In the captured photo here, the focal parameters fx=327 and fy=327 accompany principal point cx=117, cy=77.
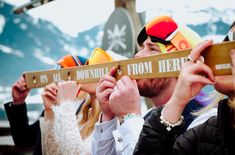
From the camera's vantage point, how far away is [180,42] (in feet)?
4.22

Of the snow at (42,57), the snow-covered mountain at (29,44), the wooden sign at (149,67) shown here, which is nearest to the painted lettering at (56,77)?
the wooden sign at (149,67)

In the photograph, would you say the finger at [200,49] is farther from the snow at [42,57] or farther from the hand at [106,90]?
the snow at [42,57]

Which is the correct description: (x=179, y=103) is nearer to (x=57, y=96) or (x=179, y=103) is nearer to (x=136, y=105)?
(x=136, y=105)

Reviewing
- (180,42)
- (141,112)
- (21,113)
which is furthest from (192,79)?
(21,113)

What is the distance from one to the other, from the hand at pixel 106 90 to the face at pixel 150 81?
0.52 feet

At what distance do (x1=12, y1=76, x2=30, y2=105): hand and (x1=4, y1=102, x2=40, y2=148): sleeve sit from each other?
0.03 m

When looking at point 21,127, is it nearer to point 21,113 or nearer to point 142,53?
point 21,113

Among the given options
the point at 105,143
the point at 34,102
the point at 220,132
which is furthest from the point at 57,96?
the point at 34,102

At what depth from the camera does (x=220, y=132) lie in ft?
2.40

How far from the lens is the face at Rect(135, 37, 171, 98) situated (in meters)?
1.26

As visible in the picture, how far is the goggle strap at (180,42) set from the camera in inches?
50.1

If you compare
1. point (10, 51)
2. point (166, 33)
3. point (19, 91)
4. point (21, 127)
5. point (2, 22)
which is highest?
point (2, 22)

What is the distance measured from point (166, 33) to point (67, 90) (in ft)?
1.52

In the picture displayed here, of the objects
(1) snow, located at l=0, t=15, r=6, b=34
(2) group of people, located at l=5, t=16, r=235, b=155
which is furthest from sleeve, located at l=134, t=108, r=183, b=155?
(1) snow, located at l=0, t=15, r=6, b=34
